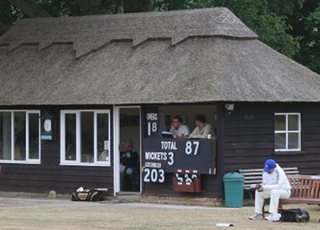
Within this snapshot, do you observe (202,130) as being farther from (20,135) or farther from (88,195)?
(20,135)

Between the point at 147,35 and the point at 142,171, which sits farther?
the point at 147,35

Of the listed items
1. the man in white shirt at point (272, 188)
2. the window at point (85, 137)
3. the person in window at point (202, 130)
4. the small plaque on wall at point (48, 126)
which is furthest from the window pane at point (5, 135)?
the man in white shirt at point (272, 188)

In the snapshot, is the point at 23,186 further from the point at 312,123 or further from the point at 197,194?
the point at 312,123

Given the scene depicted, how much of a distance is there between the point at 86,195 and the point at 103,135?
5.70 ft

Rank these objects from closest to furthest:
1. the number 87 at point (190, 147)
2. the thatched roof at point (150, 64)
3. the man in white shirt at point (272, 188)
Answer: the man in white shirt at point (272, 188) → the number 87 at point (190, 147) → the thatched roof at point (150, 64)

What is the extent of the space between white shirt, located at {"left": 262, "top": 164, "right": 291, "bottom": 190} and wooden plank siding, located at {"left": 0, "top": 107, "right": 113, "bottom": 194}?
6.24 metres

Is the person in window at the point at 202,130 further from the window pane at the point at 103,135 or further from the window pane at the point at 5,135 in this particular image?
the window pane at the point at 5,135

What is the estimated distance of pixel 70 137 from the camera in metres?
21.5

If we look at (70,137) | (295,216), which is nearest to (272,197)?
(295,216)

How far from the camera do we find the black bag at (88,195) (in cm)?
2056

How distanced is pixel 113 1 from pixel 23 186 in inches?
459

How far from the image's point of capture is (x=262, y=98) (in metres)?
19.0

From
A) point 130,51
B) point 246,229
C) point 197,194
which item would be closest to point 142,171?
point 197,194

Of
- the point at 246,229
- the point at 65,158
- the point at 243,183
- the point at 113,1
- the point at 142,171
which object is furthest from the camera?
the point at 113,1
